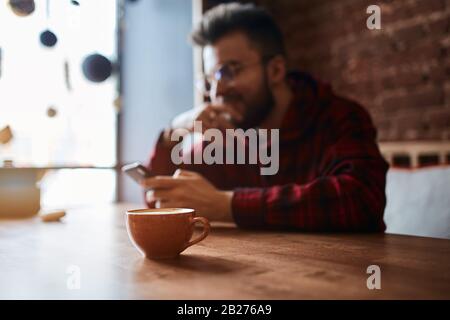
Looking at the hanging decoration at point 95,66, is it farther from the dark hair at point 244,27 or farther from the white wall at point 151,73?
the white wall at point 151,73

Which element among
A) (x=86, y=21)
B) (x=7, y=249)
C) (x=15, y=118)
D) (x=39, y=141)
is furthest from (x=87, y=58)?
(x=39, y=141)

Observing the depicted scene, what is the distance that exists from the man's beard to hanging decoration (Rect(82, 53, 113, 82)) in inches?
29.4

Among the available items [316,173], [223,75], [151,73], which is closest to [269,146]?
[316,173]

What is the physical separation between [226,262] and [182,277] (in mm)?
112

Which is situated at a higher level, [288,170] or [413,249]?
[288,170]

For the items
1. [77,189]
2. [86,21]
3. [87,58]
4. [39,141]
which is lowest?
[77,189]

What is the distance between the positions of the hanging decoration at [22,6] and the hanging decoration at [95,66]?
0.58ft

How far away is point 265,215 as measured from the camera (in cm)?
105

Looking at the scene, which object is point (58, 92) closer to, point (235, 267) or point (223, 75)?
point (223, 75)

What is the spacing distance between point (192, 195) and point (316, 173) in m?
0.49

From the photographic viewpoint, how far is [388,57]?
83.4 inches

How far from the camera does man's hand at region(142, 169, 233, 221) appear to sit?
110 centimetres

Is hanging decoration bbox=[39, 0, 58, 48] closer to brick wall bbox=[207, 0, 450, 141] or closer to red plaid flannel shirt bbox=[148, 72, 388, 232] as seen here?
red plaid flannel shirt bbox=[148, 72, 388, 232]

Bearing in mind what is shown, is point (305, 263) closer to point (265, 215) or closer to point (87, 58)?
point (265, 215)
